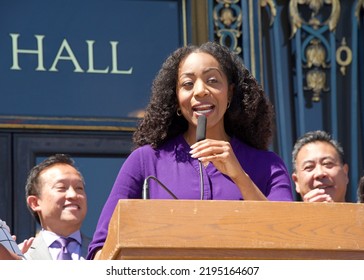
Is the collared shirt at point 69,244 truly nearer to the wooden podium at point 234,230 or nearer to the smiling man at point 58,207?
the smiling man at point 58,207

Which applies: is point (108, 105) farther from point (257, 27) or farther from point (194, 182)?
point (194, 182)

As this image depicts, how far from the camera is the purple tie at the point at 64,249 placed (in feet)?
20.6

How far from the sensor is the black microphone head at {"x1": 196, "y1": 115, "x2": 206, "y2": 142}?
4.63 m

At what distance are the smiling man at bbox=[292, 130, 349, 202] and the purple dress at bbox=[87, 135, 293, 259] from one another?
1327 mm

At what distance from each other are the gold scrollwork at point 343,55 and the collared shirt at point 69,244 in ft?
7.88

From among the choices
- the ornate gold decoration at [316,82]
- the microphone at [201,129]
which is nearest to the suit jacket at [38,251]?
the microphone at [201,129]

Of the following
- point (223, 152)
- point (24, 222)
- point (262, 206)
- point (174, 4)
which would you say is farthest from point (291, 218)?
point (174, 4)

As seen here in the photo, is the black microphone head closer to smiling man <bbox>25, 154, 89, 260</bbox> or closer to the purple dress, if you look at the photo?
the purple dress

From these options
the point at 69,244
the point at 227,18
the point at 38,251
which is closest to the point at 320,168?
the point at 69,244

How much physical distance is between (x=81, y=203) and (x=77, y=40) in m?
1.64

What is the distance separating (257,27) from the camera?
314 inches
